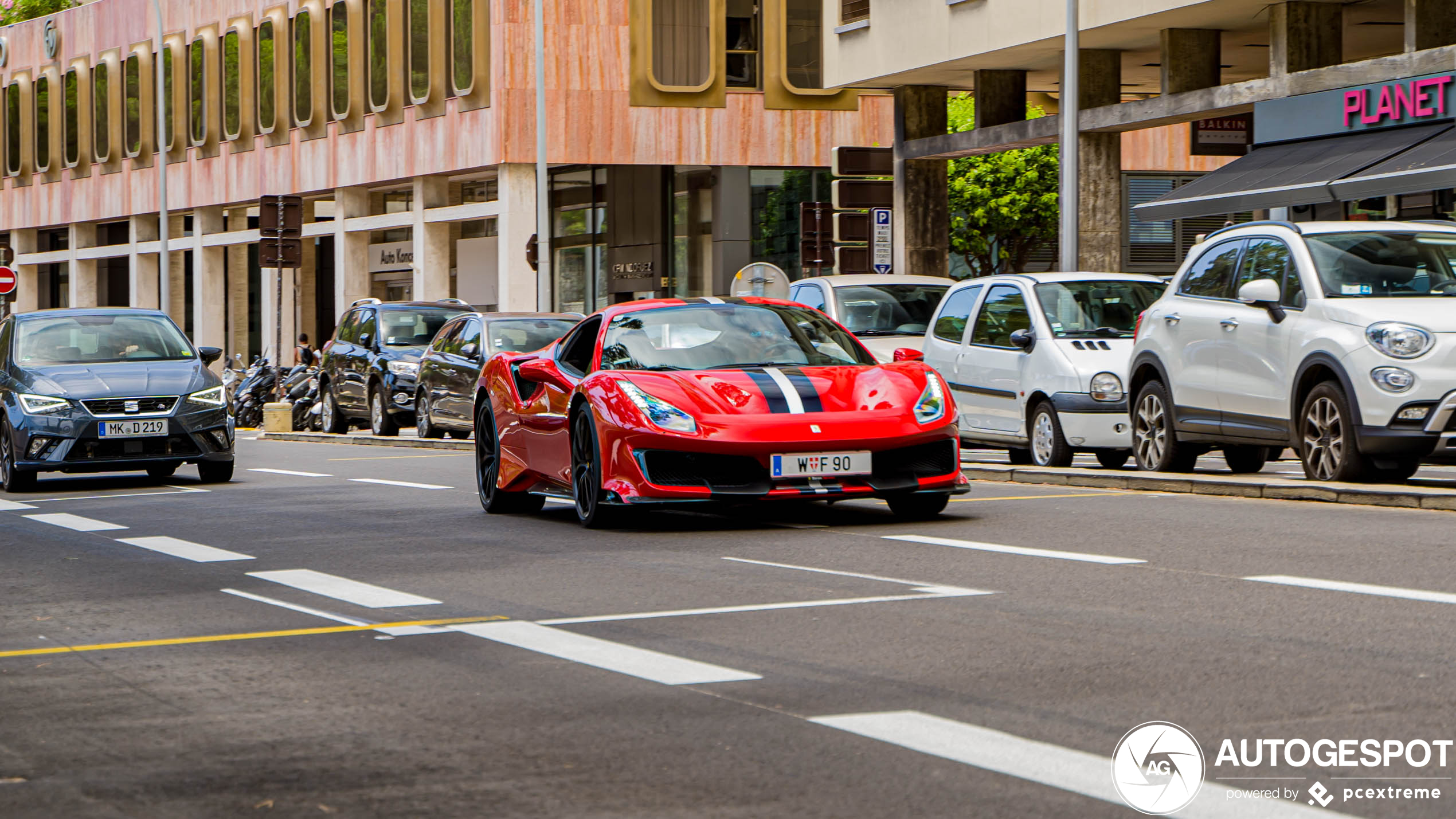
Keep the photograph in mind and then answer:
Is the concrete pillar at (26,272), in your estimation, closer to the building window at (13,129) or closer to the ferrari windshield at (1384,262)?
the building window at (13,129)

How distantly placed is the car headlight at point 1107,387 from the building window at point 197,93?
50893 millimetres

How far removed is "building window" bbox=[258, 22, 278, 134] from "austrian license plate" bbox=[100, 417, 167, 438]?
4310 centimetres

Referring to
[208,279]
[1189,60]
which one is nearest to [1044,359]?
[1189,60]

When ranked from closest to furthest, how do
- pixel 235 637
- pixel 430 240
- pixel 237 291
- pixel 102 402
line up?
pixel 235 637, pixel 102 402, pixel 430 240, pixel 237 291

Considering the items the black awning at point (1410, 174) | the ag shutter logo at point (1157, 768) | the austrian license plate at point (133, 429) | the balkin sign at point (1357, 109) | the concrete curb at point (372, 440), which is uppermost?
the balkin sign at point (1357, 109)

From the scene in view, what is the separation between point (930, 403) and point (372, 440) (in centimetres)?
1788

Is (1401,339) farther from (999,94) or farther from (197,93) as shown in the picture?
(197,93)

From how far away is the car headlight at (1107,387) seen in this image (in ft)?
56.7

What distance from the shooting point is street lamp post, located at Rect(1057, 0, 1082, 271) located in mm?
27609

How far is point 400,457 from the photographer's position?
2488 cm

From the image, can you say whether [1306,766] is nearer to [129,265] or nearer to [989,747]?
[989,747]

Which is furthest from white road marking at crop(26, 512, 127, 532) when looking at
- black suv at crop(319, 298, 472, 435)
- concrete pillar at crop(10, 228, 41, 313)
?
concrete pillar at crop(10, 228, 41, 313)

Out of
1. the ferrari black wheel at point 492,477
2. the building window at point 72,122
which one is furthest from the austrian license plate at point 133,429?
the building window at point 72,122

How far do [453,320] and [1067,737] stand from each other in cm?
2311
